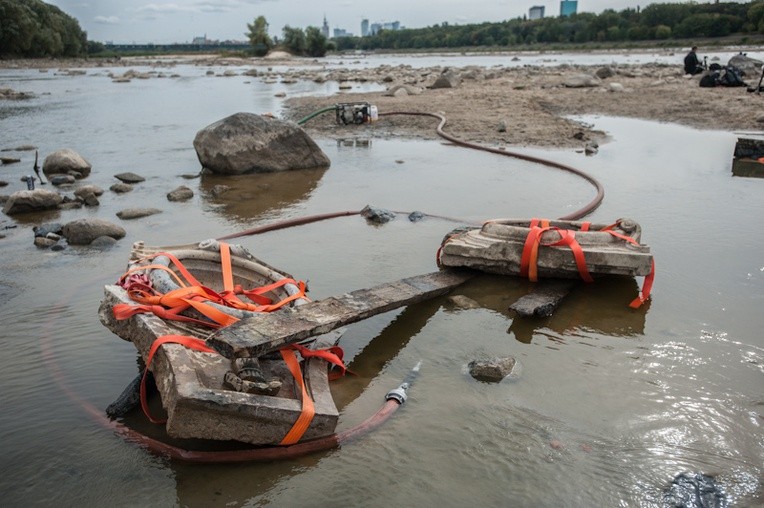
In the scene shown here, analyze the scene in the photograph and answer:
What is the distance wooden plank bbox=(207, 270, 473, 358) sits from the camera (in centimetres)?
378

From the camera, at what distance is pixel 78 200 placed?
31.2ft

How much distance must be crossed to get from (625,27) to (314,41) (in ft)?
151

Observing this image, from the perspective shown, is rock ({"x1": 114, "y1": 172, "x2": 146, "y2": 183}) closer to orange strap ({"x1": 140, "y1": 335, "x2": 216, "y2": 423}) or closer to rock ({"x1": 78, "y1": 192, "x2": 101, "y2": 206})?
rock ({"x1": 78, "y1": 192, "x2": 101, "y2": 206})

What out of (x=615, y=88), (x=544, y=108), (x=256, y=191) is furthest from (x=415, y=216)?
(x=615, y=88)

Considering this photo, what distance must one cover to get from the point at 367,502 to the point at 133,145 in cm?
1337

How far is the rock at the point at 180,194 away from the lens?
9.67 metres

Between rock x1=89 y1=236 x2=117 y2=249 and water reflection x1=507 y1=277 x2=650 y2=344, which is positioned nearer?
water reflection x1=507 y1=277 x2=650 y2=344

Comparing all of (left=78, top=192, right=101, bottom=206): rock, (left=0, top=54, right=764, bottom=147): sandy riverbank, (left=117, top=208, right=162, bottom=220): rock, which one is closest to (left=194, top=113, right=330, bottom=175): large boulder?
(left=78, top=192, right=101, bottom=206): rock

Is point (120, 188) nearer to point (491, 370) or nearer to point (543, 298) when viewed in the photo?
point (543, 298)

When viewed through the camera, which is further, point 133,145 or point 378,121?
point 378,121

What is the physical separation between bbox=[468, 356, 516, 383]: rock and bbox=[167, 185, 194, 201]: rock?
21.5 ft

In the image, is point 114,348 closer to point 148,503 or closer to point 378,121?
point 148,503

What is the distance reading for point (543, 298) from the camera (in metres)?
5.55

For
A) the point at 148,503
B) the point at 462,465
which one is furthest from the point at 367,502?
the point at 148,503
